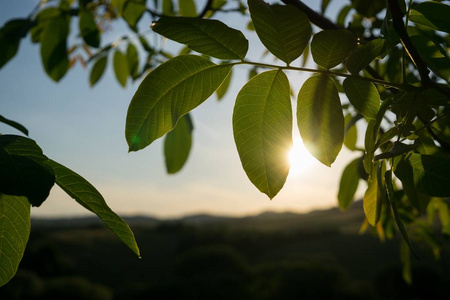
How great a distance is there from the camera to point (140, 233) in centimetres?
2123

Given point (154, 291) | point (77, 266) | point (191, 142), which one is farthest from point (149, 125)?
point (77, 266)

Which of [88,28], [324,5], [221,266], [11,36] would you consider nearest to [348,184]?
[324,5]

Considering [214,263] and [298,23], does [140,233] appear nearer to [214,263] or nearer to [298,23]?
[214,263]

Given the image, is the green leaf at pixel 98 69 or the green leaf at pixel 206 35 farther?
the green leaf at pixel 98 69

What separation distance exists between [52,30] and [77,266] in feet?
53.1

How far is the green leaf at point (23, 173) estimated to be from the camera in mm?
467

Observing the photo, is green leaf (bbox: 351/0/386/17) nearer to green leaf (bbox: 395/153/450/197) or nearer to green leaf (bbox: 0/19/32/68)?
green leaf (bbox: 395/153/450/197)

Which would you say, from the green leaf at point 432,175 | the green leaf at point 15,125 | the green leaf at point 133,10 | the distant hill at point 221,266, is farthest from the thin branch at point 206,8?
the distant hill at point 221,266

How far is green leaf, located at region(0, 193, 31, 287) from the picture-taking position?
21.0 inches

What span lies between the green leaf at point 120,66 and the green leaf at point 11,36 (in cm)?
46

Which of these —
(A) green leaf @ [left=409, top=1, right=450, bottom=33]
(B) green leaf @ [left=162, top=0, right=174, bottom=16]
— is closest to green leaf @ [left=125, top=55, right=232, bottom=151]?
(A) green leaf @ [left=409, top=1, right=450, bottom=33]

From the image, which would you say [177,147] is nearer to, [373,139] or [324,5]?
[324,5]

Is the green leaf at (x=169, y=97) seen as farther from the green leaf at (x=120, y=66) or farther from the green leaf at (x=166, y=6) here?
the green leaf at (x=120, y=66)

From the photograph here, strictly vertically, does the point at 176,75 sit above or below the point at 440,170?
above
